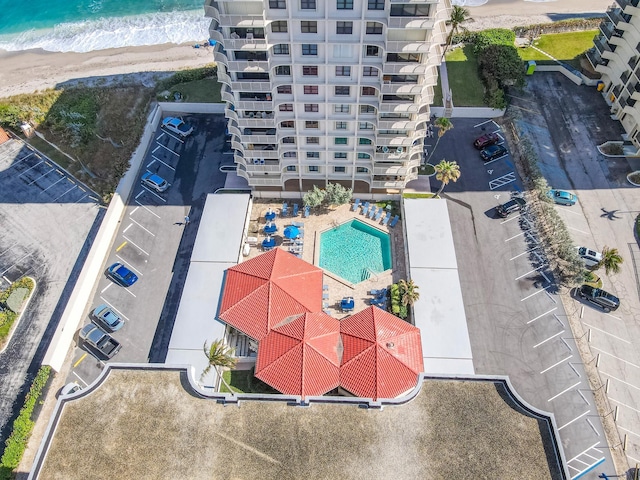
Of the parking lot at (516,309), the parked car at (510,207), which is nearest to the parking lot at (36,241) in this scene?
the parking lot at (516,309)

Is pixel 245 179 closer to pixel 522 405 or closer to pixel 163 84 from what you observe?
pixel 163 84

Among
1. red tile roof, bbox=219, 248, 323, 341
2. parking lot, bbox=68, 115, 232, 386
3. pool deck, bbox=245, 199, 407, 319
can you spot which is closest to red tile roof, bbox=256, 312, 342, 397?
red tile roof, bbox=219, 248, 323, 341

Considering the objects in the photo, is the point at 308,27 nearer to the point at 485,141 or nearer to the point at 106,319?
the point at 485,141

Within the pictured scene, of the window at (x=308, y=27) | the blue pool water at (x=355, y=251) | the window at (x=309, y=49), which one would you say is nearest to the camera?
the window at (x=308, y=27)

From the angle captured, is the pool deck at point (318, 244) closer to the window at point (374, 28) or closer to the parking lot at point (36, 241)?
the parking lot at point (36, 241)

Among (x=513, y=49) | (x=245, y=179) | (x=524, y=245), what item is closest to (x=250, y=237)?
(x=245, y=179)
